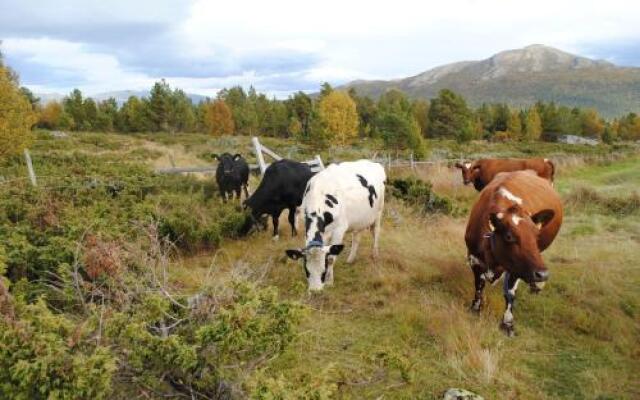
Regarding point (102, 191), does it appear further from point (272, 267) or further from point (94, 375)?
point (94, 375)

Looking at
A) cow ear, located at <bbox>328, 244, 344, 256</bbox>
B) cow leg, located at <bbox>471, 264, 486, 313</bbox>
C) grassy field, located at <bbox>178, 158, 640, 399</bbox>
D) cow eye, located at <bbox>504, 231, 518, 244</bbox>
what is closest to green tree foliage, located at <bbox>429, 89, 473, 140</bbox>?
grassy field, located at <bbox>178, 158, 640, 399</bbox>

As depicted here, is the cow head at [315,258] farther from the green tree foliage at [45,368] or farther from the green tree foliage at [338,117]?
the green tree foliage at [338,117]

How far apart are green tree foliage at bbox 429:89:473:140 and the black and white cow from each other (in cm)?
4534

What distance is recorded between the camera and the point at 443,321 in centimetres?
597

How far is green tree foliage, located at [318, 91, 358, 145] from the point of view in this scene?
135ft

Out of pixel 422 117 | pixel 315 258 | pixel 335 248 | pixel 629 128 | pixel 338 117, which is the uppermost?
pixel 338 117

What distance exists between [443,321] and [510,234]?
4.62 ft

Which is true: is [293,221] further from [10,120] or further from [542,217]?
[10,120]

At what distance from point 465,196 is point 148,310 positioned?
14.8m

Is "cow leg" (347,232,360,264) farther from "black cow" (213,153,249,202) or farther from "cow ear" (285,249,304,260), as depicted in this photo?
"black cow" (213,153,249,202)

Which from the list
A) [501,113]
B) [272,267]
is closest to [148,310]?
A: [272,267]

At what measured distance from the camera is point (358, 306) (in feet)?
22.2

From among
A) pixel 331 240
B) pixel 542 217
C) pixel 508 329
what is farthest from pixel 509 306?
pixel 331 240

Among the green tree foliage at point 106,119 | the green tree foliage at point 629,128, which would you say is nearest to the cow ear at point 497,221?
the green tree foliage at point 106,119
